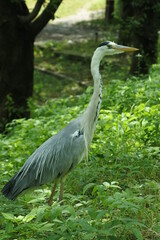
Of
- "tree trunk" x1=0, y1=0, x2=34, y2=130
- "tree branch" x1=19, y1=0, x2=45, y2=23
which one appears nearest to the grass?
"tree trunk" x1=0, y1=0, x2=34, y2=130

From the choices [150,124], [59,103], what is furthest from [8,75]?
[150,124]

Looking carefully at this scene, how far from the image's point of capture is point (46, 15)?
9.20 meters

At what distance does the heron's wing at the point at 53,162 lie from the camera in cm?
473

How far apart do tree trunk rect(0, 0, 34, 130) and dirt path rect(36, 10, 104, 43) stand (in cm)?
859

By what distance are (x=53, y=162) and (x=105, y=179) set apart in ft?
2.28

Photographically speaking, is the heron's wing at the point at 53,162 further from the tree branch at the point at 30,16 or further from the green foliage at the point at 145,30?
Answer: the green foliage at the point at 145,30

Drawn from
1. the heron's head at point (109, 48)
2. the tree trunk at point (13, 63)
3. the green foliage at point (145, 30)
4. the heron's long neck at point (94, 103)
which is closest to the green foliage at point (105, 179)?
the heron's long neck at point (94, 103)

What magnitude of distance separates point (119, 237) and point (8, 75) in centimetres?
659

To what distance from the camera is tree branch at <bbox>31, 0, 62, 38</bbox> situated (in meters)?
8.74

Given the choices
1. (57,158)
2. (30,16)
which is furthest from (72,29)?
(57,158)

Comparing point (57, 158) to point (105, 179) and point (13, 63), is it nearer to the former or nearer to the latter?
point (105, 179)

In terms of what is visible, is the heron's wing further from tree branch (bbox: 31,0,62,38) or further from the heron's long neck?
tree branch (bbox: 31,0,62,38)

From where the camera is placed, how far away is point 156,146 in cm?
578

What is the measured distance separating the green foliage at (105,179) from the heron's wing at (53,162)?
0.17 meters
